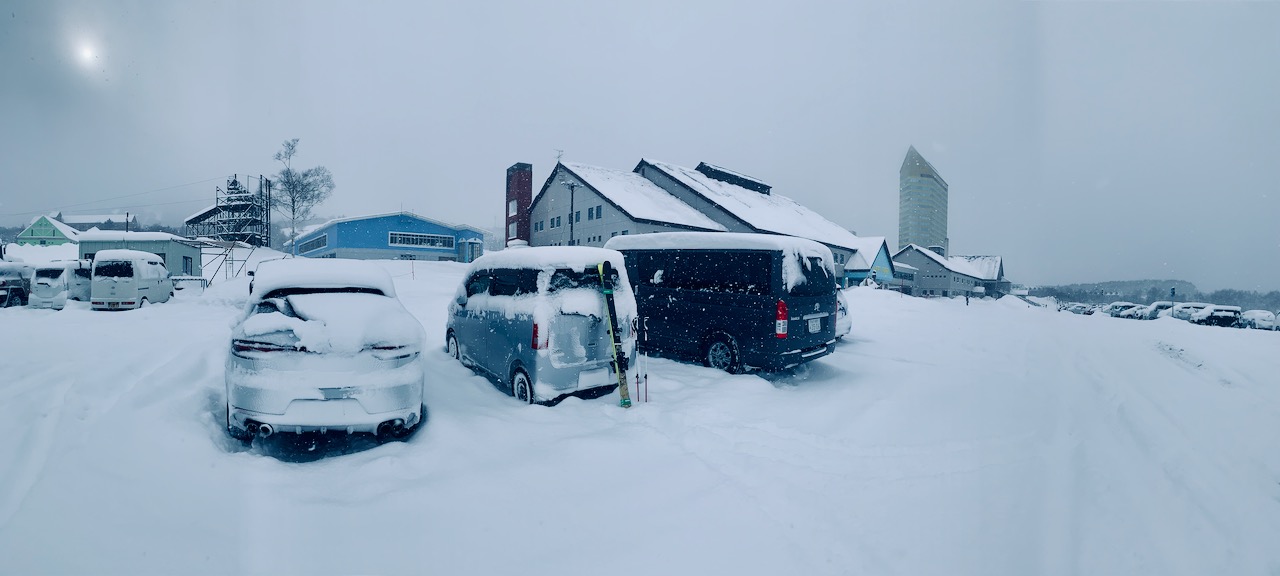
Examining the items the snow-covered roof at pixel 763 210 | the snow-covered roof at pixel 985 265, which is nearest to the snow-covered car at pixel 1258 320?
the snow-covered roof at pixel 763 210

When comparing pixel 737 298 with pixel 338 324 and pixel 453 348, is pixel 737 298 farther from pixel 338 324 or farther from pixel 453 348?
pixel 338 324

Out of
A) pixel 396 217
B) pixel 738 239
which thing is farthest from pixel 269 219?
pixel 738 239

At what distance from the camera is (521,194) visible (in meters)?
39.7

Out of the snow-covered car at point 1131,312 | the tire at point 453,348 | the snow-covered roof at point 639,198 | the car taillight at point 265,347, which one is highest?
the snow-covered roof at point 639,198

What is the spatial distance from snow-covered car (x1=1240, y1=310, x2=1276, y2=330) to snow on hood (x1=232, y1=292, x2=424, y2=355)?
41578 mm

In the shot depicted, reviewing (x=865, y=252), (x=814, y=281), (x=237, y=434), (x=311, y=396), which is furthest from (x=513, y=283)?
(x=865, y=252)

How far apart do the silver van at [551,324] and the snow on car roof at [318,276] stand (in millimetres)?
1287

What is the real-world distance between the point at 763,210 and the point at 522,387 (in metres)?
33.7

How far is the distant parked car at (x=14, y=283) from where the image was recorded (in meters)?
14.5

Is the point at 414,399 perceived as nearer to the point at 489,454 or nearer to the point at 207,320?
the point at 489,454

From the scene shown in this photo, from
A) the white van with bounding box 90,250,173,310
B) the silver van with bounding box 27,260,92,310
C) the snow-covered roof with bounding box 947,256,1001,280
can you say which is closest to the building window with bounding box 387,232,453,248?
the silver van with bounding box 27,260,92,310

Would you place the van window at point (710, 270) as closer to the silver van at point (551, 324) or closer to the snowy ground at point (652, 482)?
the snowy ground at point (652, 482)

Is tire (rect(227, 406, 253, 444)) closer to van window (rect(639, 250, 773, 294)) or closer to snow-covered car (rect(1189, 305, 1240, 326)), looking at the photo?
van window (rect(639, 250, 773, 294))

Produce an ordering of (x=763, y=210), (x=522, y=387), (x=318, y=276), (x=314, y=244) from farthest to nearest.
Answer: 1. (x=314, y=244)
2. (x=763, y=210)
3. (x=522, y=387)
4. (x=318, y=276)
